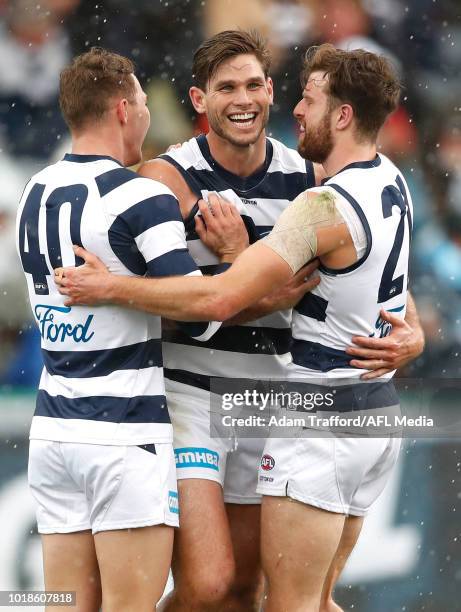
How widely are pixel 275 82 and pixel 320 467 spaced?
3107mm

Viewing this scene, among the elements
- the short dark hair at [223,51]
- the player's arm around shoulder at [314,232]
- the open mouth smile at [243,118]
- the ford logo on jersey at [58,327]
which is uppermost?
the short dark hair at [223,51]

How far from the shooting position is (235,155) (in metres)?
4.32

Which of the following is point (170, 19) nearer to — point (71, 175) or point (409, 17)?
point (409, 17)

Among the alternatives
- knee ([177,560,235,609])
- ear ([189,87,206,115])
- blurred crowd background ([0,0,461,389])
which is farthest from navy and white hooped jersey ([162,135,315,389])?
blurred crowd background ([0,0,461,389])

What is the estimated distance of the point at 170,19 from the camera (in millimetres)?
6141

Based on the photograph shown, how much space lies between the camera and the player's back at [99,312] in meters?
3.67

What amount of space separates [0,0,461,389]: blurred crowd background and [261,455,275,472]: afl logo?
2.18 m

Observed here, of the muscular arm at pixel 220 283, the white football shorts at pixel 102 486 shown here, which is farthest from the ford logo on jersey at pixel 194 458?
the muscular arm at pixel 220 283

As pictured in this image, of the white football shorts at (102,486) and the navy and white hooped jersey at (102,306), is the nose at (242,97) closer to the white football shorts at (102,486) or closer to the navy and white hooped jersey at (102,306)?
the navy and white hooped jersey at (102,306)

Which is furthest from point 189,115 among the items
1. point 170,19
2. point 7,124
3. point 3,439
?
point 3,439

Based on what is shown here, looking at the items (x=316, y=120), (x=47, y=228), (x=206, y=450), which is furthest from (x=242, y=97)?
(x=206, y=450)

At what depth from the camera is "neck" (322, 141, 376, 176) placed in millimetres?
3979

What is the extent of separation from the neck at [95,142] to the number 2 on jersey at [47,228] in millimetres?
193

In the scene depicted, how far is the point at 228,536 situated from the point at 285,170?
145 centimetres
